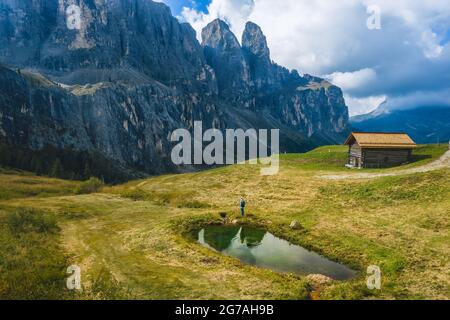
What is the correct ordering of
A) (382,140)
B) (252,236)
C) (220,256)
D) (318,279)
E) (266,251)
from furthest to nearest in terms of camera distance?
(382,140) → (252,236) → (266,251) → (220,256) → (318,279)

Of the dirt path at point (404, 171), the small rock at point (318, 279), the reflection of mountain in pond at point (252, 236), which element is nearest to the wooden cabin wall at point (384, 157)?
the dirt path at point (404, 171)

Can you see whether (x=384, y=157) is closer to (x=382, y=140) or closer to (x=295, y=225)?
(x=382, y=140)

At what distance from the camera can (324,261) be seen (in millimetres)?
28625

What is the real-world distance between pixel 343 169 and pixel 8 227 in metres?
57.7

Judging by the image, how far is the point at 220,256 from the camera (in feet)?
92.7

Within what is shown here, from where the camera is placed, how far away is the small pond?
26634 mm

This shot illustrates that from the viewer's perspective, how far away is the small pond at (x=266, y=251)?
26.6 metres

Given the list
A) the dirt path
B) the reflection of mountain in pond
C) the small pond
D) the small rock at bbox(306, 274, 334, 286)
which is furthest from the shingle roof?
the small rock at bbox(306, 274, 334, 286)

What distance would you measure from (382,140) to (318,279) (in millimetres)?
52255

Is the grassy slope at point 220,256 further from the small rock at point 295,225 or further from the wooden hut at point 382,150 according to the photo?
the wooden hut at point 382,150

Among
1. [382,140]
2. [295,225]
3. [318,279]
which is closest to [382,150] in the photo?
[382,140]
